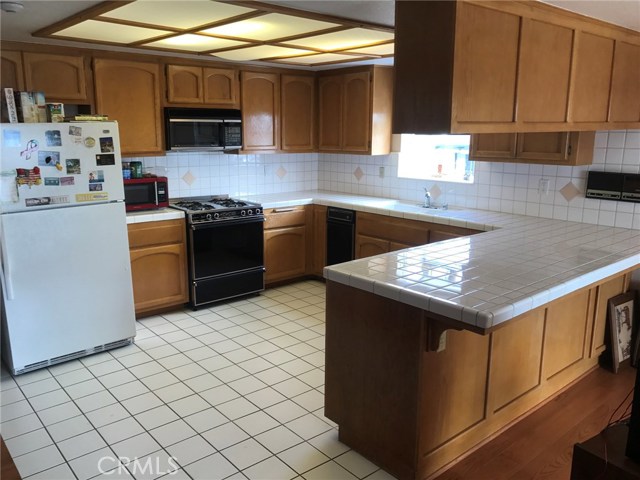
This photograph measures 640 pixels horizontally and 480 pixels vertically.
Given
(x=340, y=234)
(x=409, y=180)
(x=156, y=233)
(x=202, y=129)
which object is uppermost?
(x=202, y=129)

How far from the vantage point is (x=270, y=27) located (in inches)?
116

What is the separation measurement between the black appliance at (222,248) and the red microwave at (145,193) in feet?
0.62

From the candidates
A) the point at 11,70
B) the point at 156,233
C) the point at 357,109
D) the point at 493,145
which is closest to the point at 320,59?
the point at 357,109

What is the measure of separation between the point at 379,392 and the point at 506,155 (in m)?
2.16

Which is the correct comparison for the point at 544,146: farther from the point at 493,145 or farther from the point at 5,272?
the point at 5,272

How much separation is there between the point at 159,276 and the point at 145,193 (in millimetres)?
705

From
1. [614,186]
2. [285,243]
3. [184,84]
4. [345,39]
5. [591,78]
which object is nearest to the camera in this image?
[591,78]

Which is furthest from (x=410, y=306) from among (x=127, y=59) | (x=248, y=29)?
(x=127, y=59)

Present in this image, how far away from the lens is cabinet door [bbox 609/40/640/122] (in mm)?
3074

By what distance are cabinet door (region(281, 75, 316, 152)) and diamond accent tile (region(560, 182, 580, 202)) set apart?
259 cm

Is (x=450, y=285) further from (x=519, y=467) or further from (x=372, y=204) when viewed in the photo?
(x=372, y=204)

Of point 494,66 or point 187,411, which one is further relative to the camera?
point 187,411

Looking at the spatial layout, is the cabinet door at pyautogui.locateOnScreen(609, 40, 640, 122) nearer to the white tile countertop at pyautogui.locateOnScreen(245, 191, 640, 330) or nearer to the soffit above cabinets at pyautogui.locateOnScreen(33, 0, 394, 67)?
the white tile countertop at pyautogui.locateOnScreen(245, 191, 640, 330)

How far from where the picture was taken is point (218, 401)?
3045 mm
